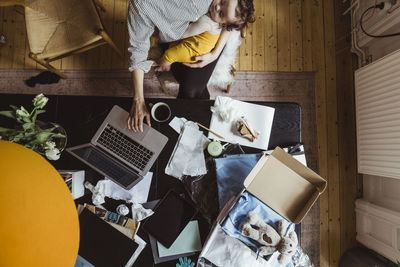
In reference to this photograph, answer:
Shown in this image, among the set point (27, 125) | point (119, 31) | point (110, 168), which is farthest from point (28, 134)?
point (119, 31)

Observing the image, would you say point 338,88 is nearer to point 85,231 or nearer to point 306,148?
point 306,148

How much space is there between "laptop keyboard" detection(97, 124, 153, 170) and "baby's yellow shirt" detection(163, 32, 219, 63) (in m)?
0.52

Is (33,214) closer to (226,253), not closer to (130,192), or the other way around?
(130,192)

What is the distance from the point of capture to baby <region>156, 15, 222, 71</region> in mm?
1224

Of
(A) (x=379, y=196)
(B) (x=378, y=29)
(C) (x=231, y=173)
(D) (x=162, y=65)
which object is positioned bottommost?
(A) (x=379, y=196)

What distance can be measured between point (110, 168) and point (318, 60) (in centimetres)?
190

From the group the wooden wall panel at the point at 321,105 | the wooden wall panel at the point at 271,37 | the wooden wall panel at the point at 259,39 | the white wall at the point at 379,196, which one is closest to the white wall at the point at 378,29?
the white wall at the point at 379,196

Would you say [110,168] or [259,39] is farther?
[259,39]

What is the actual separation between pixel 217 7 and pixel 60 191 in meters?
1.05

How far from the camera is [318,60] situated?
6.88 feet

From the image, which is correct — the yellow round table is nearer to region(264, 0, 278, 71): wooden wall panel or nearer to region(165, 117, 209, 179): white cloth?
region(165, 117, 209, 179): white cloth

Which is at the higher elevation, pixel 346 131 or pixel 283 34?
pixel 283 34

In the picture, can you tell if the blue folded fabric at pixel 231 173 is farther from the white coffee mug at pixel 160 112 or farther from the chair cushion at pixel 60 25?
the chair cushion at pixel 60 25

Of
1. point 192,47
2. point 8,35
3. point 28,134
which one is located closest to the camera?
point 28,134
